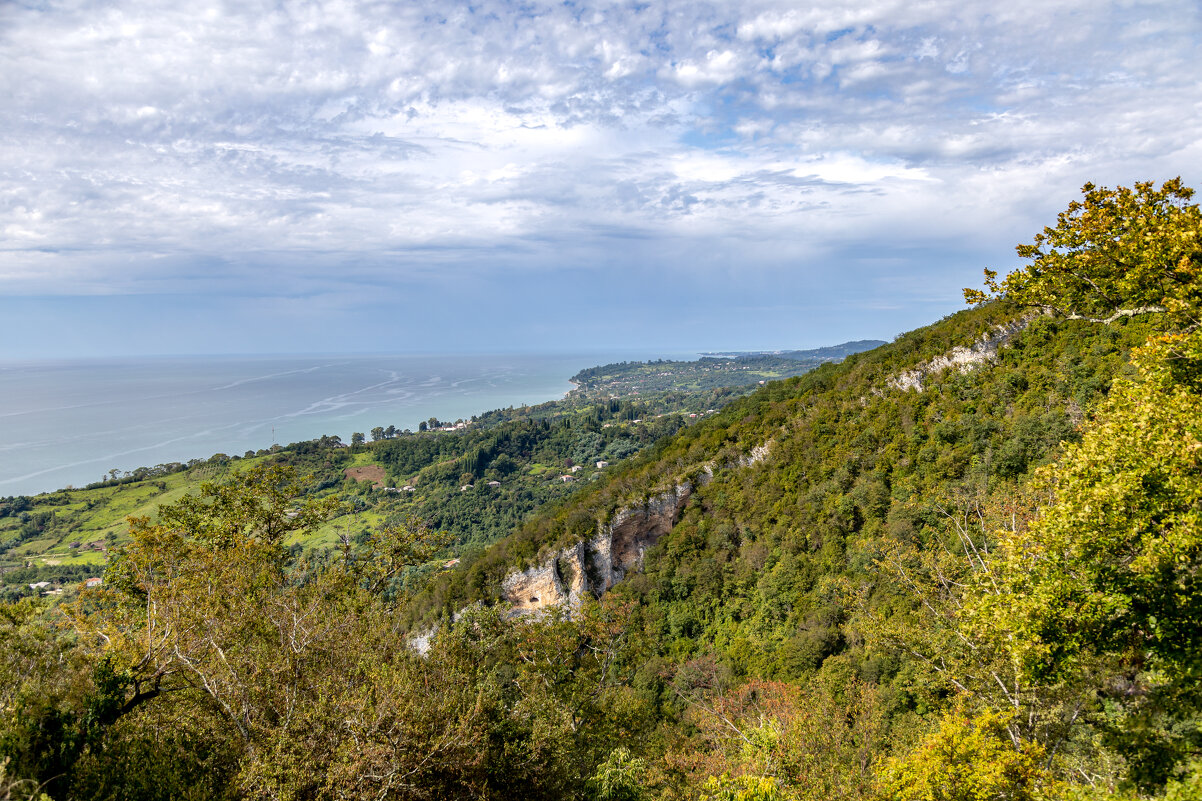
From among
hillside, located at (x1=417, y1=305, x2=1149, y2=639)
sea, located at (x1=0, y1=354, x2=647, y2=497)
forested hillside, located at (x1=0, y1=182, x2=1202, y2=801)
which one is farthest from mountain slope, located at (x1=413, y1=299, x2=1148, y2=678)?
sea, located at (x1=0, y1=354, x2=647, y2=497)

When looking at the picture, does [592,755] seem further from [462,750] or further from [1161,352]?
[1161,352]

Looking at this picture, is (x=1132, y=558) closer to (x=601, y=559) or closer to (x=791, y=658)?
(x=791, y=658)

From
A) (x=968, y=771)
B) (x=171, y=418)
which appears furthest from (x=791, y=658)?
(x=171, y=418)

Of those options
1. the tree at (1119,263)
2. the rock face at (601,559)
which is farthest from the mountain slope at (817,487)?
the tree at (1119,263)

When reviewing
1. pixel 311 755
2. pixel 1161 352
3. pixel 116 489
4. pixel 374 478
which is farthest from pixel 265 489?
pixel 116 489

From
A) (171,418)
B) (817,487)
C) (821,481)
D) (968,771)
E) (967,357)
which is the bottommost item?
(817,487)

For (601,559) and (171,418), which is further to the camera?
(171,418)
